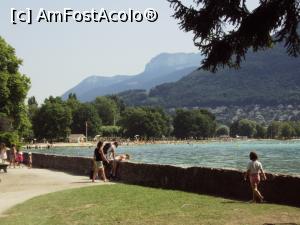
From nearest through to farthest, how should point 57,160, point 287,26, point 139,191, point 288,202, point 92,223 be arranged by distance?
point 287,26, point 92,223, point 288,202, point 139,191, point 57,160

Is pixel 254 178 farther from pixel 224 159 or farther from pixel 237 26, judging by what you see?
pixel 224 159

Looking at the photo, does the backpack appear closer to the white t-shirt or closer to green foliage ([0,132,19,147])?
the white t-shirt

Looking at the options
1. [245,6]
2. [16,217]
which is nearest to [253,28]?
[245,6]

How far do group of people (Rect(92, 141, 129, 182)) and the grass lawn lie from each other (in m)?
5.44

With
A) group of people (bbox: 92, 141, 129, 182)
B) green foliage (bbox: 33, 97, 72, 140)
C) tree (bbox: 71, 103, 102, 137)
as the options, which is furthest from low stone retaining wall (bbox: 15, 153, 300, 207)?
tree (bbox: 71, 103, 102, 137)

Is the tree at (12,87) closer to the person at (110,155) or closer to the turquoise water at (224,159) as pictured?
the turquoise water at (224,159)

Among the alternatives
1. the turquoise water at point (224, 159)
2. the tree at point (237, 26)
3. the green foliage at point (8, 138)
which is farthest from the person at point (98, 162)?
the green foliage at point (8, 138)

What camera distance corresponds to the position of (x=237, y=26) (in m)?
A: 10.3

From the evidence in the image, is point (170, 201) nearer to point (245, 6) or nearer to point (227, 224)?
point (227, 224)

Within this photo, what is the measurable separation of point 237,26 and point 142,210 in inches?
218

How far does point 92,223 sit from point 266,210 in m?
4.27

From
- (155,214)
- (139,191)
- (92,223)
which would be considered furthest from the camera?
(139,191)

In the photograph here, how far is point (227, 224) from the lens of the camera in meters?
11.2

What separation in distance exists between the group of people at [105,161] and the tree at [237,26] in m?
12.9
